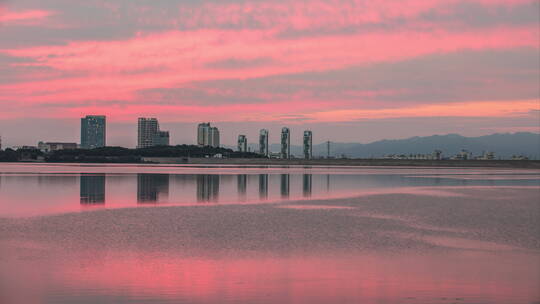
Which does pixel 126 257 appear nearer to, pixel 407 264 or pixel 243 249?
pixel 243 249

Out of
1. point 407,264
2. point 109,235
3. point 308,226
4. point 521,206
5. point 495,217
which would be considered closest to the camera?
point 407,264

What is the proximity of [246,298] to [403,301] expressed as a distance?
12.8 feet

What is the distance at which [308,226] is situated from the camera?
2861 centimetres

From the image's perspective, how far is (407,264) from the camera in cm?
1920

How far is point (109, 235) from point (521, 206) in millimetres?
29991

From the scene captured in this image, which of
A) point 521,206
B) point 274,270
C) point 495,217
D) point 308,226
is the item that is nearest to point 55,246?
point 274,270

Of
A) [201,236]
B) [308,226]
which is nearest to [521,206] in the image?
[308,226]

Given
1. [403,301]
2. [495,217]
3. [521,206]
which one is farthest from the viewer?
[521,206]

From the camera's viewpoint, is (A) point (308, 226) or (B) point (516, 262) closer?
(B) point (516, 262)

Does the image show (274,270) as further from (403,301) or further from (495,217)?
(495,217)

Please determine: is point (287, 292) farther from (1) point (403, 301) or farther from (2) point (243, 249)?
(2) point (243, 249)

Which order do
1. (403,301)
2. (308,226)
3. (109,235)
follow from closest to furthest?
(403,301) → (109,235) → (308,226)

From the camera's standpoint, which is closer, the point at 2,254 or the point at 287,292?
the point at 287,292

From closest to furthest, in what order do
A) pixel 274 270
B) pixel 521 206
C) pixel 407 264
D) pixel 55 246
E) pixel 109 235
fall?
pixel 274 270 < pixel 407 264 < pixel 55 246 < pixel 109 235 < pixel 521 206
